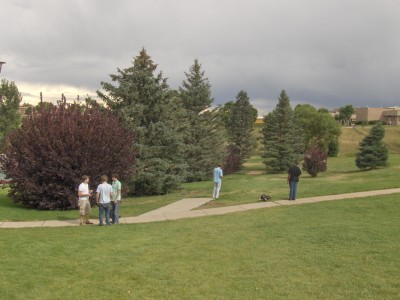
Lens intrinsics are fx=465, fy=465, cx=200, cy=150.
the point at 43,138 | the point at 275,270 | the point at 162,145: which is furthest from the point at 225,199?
the point at 275,270

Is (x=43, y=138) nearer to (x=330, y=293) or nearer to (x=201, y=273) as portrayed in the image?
(x=201, y=273)

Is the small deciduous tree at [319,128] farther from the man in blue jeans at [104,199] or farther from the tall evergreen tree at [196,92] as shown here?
the man in blue jeans at [104,199]

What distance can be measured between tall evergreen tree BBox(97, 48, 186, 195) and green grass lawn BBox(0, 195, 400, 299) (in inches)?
549

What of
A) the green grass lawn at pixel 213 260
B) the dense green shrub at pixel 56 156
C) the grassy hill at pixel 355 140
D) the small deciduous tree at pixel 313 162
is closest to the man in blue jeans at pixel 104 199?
the green grass lawn at pixel 213 260

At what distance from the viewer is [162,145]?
92.9 ft

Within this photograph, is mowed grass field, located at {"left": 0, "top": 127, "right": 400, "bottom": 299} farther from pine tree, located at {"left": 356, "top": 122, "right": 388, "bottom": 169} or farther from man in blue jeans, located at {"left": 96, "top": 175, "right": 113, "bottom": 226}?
pine tree, located at {"left": 356, "top": 122, "right": 388, "bottom": 169}

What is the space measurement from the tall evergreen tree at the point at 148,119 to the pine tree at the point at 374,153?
47.2 feet

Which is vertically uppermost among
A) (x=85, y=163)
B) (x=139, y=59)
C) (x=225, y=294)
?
(x=139, y=59)

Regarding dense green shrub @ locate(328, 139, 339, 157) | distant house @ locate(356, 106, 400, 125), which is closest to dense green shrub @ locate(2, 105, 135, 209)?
dense green shrub @ locate(328, 139, 339, 157)

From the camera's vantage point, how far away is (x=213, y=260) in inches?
340

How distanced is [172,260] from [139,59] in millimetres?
20887

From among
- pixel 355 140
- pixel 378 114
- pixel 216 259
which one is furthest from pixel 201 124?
pixel 378 114

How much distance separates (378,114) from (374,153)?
139197 mm

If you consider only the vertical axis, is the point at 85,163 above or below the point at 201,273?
above
